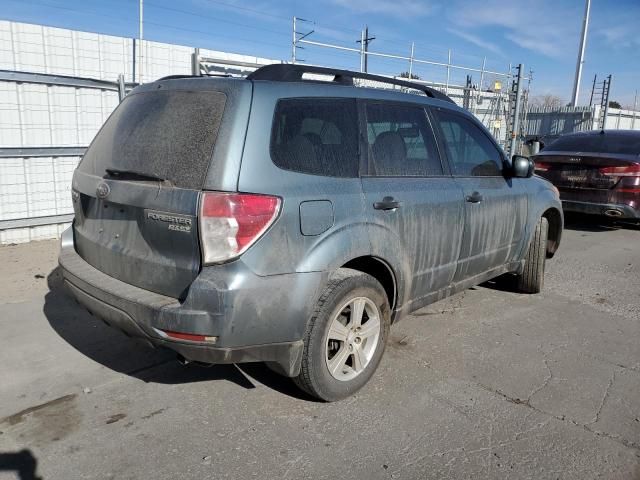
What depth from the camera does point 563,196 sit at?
28.7 ft

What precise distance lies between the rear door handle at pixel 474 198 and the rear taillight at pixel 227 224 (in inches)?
80.2

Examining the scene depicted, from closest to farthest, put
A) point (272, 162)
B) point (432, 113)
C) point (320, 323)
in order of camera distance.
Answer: point (272, 162)
point (320, 323)
point (432, 113)

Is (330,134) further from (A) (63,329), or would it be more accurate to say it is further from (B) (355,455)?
(A) (63,329)

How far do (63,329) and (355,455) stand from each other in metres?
2.76

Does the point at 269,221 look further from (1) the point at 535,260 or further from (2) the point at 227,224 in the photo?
(1) the point at 535,260

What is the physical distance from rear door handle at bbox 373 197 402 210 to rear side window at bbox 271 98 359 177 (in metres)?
0.23

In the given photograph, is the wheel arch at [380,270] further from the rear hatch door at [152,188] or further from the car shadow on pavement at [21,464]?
the car shadow on pavement at [21,464]

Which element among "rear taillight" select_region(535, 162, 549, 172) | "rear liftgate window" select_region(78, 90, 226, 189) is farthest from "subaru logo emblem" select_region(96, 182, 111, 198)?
"rear taillight" select_region(535, 162, 549, 172)

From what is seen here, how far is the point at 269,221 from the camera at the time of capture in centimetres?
264

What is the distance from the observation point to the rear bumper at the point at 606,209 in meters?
8.15

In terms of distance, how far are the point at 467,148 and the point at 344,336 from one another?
6.68 ft

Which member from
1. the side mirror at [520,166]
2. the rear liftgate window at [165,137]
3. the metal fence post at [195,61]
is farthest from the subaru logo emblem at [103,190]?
the metal fence post at [195,61]

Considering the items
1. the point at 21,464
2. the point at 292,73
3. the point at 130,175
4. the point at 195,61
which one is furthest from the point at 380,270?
the point at 195,61

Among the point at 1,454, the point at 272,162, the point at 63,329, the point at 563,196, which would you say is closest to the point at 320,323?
the point at 272,162
